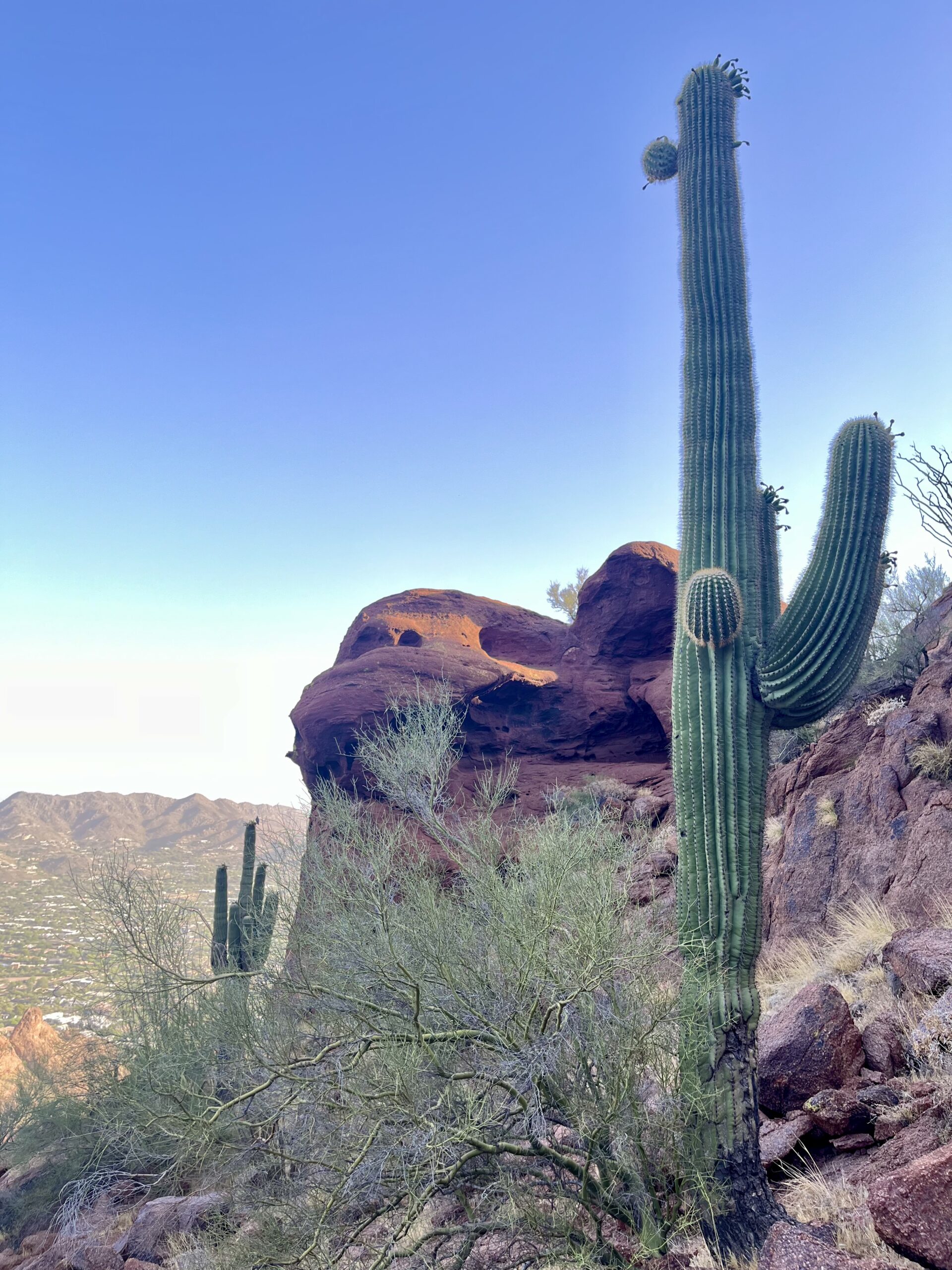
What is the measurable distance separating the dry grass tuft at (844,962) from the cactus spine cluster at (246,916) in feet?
20.0

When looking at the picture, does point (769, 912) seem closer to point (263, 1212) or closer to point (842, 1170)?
point (842, 1170)

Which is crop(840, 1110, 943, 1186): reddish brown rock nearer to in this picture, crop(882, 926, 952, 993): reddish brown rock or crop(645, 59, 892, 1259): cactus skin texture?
crop(645, 59, 892, 1259): cactus skin texture

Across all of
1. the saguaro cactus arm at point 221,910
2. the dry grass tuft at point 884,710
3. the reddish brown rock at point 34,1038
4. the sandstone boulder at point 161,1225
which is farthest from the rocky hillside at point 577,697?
the reddish brown rock at point 34,1038

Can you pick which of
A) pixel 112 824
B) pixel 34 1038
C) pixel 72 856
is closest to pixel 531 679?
pixel 34 1038

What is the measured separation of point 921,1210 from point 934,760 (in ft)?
A: 20.6

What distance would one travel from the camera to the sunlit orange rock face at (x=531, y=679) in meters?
19.2

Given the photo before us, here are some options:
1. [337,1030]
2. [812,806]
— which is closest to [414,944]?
[337,1030]

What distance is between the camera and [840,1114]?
465cm

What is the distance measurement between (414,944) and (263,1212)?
1759mm

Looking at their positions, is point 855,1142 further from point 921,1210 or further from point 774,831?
point 774,831

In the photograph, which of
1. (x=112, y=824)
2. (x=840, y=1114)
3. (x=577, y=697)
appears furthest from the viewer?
(x=112, y=824)

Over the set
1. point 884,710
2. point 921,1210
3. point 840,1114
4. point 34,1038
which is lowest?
point 34,1038

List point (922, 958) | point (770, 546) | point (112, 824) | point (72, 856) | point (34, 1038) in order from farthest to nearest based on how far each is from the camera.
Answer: point (112, 824) → point (72, 856) → point (34, 1038) → point (770, 546) → point (922, 958)

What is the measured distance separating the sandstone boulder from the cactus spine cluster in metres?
2.55
